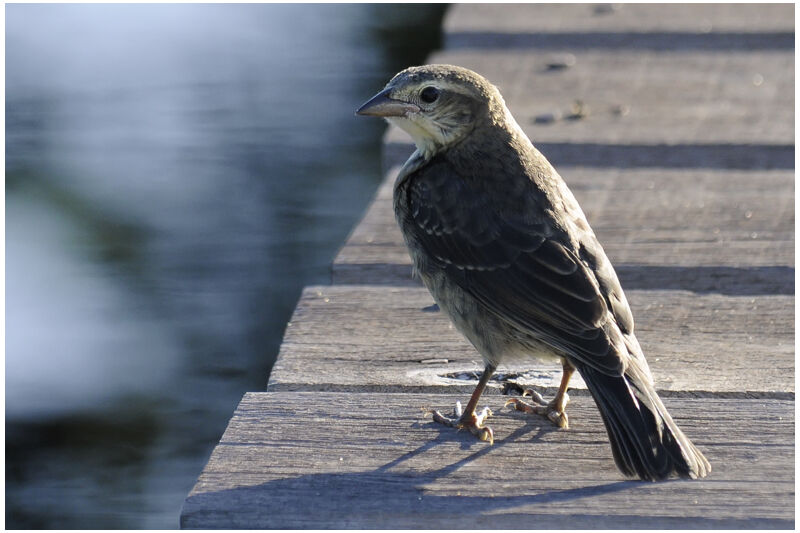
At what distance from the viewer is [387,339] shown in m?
3.70

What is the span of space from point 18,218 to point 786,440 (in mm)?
5000

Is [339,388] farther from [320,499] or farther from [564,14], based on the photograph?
[564,14]

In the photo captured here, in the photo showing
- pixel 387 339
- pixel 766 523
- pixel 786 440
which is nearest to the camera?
pixel 766 523

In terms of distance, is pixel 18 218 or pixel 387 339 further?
pixel 18 218

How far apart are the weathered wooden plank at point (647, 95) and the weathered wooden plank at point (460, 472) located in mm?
2104

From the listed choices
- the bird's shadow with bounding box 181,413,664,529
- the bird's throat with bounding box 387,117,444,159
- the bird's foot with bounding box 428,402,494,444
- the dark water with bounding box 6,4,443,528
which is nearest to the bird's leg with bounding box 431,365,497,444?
the bird's foot with bounding box 428,402,494,444

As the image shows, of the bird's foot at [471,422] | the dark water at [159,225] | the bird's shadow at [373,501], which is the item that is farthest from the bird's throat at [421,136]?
the dark water at [159,225]

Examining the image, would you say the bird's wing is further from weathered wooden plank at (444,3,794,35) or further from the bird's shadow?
weathered wooden plank at (444,3,794,35)

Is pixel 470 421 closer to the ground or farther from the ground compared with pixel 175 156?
closer to the ground

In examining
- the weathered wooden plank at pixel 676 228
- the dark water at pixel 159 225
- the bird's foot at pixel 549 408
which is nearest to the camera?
the bird's foot at pixel 549 408

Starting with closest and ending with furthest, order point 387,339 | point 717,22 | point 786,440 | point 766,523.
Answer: point 766,523
point 786,440
point 387,339
point 717,22

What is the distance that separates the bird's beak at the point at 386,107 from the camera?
3947mm

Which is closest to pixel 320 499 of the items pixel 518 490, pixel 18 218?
pixel 518 490

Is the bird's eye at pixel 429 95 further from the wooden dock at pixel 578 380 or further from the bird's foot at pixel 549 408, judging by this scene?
the bird's foot at pixel 549 408
